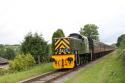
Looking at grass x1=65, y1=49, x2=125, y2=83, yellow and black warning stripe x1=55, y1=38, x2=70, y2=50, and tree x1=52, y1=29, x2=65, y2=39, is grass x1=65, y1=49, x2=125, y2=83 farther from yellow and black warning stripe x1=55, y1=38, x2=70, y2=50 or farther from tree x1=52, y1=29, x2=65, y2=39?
tree x1=52, y1=29, x2=65, y2=39

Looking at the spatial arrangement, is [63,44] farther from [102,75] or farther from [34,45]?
[34,45]

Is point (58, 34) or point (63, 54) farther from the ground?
point (58, 34)

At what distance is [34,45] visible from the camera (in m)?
41.7

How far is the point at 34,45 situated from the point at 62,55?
15.7 m

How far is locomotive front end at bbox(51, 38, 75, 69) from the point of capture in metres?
26.4

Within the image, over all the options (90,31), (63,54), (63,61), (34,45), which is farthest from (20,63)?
(90,31)

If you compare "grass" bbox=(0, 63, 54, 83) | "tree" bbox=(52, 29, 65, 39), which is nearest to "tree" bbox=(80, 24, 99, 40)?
"tree" bbox=(52, 29, 65, 39)

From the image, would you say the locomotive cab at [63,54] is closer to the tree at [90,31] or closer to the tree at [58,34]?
the tree at [58,34]

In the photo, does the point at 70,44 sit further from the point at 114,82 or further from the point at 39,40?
the point at 39,40

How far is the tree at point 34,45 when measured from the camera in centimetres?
4150

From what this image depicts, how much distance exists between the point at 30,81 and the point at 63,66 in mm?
8374

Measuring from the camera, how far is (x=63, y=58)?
26.3 metres

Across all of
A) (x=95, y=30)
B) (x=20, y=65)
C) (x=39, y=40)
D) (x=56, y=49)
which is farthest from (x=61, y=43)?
(x=95, y=30)

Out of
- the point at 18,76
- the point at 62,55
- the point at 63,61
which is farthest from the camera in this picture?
the point at 62,55
